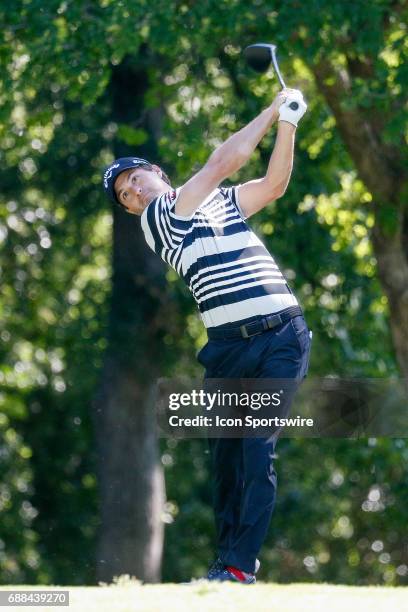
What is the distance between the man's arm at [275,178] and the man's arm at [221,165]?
3.9 inches

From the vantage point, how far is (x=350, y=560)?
28.1 metres

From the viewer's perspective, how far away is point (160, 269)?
16.5 m

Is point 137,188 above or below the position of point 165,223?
above

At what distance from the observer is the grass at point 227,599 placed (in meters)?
5.07

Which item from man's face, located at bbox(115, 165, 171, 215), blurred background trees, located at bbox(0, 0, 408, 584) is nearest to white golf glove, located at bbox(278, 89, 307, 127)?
man's face, located at bbox(115, 165, 171, 215)

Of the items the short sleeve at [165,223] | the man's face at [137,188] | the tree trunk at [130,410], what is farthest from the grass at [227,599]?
the tree trunk at [130,410]

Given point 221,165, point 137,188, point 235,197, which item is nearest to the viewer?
point 221,165

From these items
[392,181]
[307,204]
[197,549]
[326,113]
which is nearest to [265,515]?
[392,181]

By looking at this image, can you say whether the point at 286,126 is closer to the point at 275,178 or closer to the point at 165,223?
the point at 275,178

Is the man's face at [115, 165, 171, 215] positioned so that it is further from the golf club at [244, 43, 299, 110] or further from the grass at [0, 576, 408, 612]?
the grass at [0, 576, 408, 612]

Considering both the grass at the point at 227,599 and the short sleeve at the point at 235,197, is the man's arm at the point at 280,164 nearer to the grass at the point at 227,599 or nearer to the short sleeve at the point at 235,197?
the short sleeve at the point at 235,197

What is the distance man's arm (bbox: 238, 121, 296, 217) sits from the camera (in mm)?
5914

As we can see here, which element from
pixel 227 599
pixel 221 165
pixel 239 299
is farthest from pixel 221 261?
pixel 227 599

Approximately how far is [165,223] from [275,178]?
54 cm
